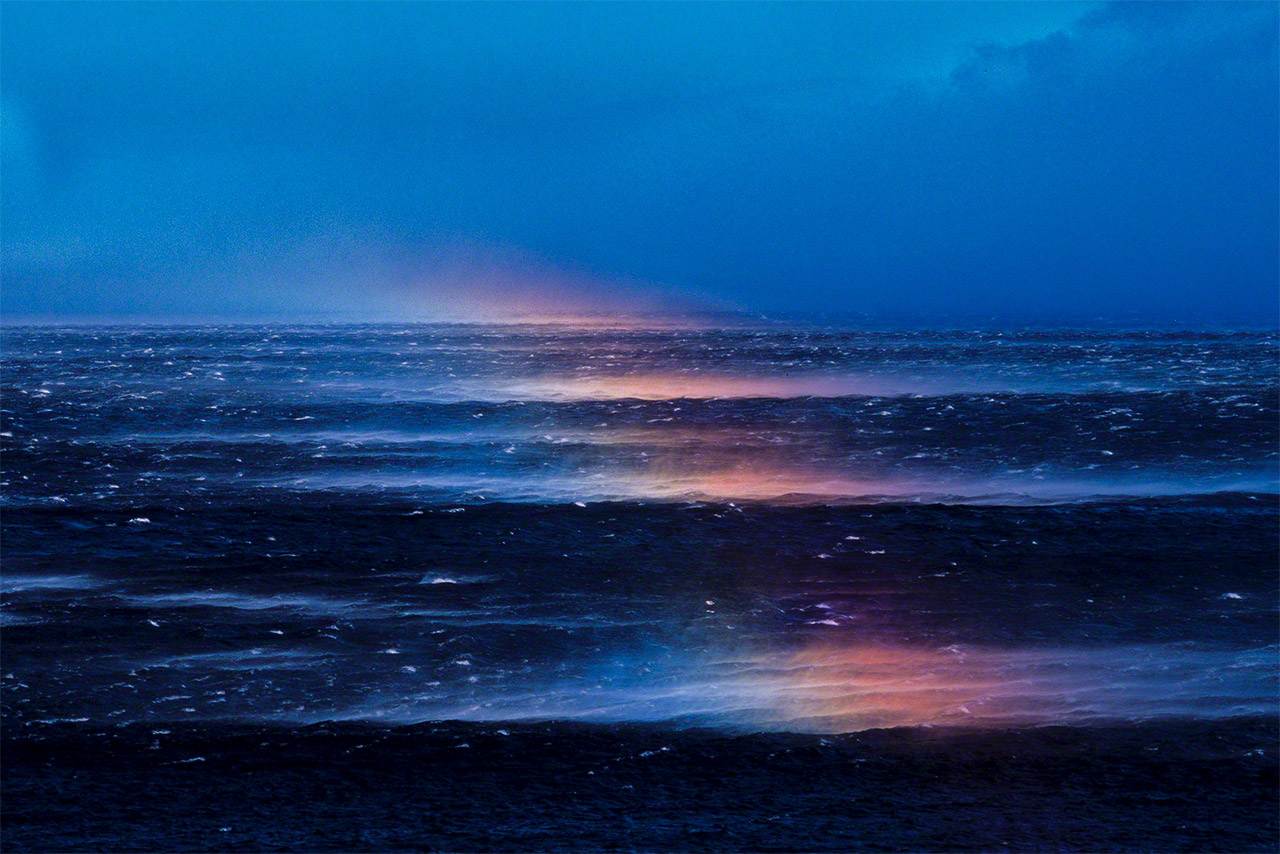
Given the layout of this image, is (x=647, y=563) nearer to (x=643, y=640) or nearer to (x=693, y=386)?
(x=643, y=640)

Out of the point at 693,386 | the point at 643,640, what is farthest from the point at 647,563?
the point at 693,386

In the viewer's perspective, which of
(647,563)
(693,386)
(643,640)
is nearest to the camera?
(643,640)

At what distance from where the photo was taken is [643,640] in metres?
6.52

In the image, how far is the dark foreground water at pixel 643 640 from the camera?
176 inches

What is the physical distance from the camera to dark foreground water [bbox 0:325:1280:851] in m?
4.47

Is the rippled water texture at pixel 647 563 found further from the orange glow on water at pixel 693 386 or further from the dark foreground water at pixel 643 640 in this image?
the orange glow on water at pixel 693 386

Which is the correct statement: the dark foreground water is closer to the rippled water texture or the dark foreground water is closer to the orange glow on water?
the rippled water texture

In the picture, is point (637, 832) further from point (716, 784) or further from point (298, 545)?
point (298, 545)

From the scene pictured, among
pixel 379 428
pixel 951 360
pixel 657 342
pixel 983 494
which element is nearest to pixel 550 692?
pixel 983 494

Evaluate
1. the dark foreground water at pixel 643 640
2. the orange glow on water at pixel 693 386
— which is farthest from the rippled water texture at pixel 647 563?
the orange glow on water at pixel 693 386

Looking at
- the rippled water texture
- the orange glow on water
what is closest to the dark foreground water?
the rippled water texture

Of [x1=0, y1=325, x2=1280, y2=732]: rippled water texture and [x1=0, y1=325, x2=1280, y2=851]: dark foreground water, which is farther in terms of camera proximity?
[x1=0, y1=325, x2=1280, y2=732]: rippled water texture

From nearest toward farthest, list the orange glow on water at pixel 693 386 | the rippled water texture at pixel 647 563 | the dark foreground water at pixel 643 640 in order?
1. the dark foreground water at pixel 643 640
2. the rippled water texture at pixel 647 563
3. the orange glow on water at pixel 693 386

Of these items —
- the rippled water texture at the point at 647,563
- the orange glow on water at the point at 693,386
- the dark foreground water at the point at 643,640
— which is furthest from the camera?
the orange glow on water at the point at 693,386
